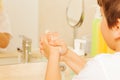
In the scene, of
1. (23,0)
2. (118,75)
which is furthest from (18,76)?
(118,75)

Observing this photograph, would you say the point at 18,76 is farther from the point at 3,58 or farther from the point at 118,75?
the point at 118,75

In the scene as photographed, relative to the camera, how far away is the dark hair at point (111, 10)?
73 cm

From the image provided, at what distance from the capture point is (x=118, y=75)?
704mm

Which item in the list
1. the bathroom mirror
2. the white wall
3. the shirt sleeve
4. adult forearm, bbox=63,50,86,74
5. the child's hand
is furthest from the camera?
the bathroom mirror

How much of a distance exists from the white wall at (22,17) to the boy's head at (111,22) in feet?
1.74

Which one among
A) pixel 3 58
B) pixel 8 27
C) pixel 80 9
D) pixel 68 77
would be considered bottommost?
pixel 68 77

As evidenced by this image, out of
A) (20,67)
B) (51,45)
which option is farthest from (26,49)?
(51,45)

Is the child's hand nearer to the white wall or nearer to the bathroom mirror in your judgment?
the white wall

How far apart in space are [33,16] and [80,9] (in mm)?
336

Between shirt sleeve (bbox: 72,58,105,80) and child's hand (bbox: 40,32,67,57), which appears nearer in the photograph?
shirt sleeve (bbox: 72,58,105,80)

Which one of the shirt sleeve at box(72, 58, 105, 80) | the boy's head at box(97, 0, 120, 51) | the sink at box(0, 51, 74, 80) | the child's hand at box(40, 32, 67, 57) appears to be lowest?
the sink at box(0, 51, 74, 80)

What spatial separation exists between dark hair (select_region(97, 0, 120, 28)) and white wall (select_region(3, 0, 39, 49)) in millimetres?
540

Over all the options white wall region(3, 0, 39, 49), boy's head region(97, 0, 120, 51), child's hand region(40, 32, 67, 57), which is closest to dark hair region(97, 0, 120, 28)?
boy's head region(97, 0, 120, 51)

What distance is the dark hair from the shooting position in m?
0.73
